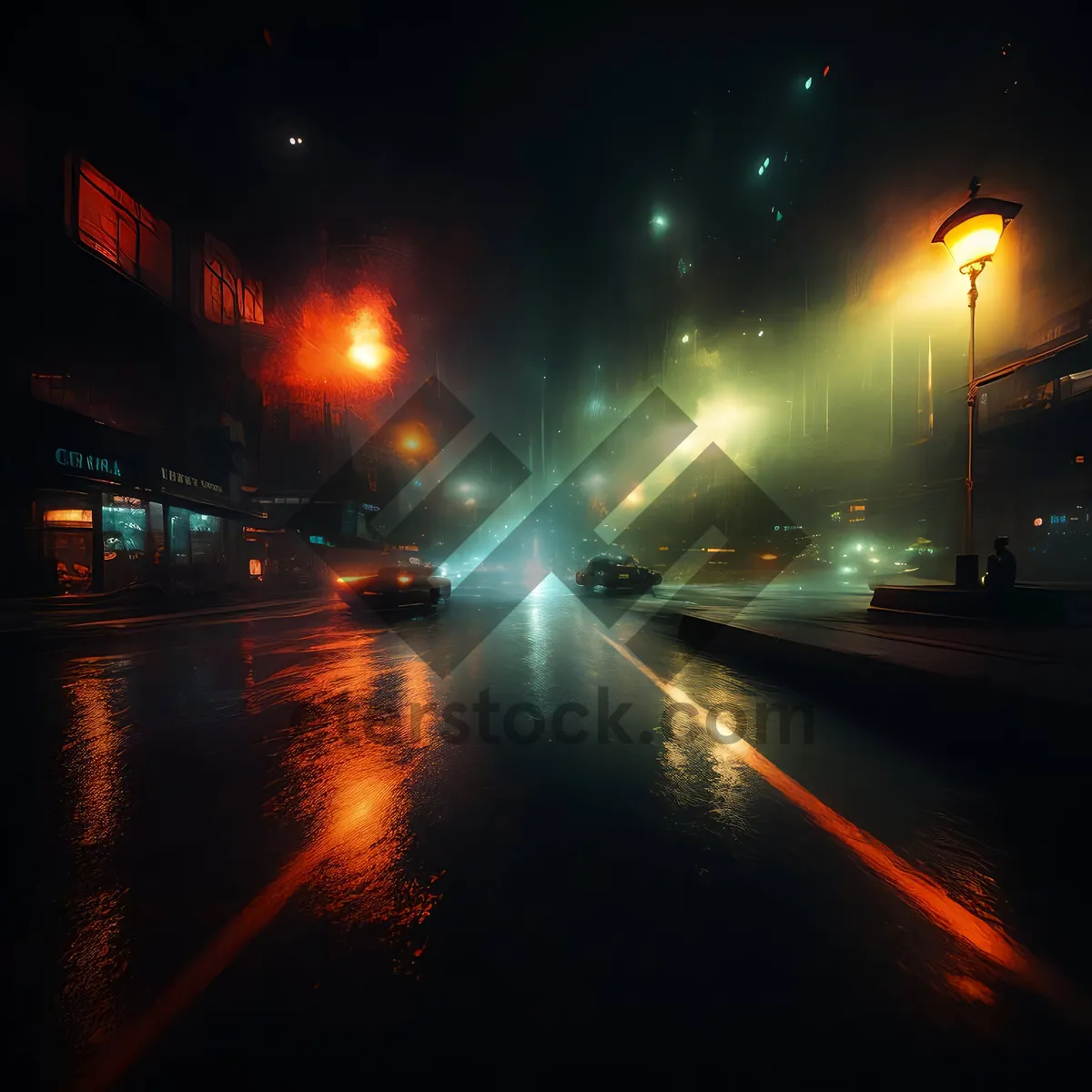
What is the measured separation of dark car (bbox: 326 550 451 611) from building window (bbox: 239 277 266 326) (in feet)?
45.8

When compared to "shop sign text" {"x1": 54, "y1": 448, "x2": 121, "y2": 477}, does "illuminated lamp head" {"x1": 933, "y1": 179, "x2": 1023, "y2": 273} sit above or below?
above

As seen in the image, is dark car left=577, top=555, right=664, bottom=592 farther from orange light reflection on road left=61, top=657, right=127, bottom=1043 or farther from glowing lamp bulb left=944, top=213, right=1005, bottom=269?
orange light reflection on road left=61, top=657, right=127, bottom=1043

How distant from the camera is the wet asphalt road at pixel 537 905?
180cm

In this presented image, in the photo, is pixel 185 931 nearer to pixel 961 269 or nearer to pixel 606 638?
pixel 606 638

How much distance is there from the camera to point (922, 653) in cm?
779

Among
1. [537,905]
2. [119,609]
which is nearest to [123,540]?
[119,609]

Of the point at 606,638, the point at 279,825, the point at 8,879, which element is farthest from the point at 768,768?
the point at 606,638

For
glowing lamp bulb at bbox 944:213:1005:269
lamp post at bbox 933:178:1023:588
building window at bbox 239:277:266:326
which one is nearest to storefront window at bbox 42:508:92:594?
building window at bbox 239:277:266:326

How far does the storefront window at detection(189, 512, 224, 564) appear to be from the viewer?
2327 cm

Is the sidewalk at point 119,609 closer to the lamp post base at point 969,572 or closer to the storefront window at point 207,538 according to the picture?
the storefront window at point 207,538

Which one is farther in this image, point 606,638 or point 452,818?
point 606,638

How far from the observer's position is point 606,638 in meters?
12.1

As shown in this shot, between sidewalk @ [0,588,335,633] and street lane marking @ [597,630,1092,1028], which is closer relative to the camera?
street lane marking @ [597,630,1092,1028]

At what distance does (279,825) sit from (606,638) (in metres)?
9.11
